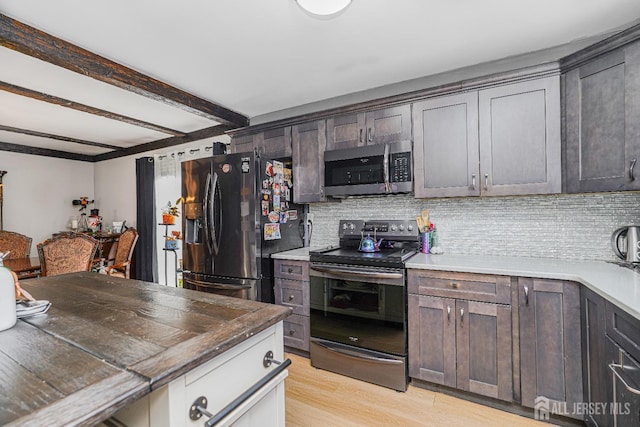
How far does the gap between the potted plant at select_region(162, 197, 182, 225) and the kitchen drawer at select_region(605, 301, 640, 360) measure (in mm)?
4518

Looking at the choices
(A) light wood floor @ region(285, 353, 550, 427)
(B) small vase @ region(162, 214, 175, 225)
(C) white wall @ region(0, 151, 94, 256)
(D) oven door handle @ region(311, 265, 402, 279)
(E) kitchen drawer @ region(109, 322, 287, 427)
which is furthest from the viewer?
(C) white wall @ region(0, 151, 94, 256)

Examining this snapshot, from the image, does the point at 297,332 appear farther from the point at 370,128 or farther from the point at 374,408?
the point at 370,128

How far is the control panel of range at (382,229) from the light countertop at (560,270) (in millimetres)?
240

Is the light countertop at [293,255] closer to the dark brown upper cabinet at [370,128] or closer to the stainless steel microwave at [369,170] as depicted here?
the stainless steel microwave at [369,170]

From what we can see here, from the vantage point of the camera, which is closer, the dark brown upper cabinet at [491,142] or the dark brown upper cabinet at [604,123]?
the dark brown upper cabinet at [604,123]

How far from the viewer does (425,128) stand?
2379 mm

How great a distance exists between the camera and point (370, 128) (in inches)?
103

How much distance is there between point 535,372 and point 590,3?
7.26 ft

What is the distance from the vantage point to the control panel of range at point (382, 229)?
267 centimetres

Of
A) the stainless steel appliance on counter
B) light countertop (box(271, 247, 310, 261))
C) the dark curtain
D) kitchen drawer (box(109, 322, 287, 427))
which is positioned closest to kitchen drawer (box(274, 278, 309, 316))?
light countertop (box(271, 247, 310, 261))

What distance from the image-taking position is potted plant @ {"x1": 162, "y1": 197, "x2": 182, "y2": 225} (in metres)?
4.32

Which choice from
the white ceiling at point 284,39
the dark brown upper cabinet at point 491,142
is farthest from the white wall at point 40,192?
the dark brown upper cabinet at point 491,142

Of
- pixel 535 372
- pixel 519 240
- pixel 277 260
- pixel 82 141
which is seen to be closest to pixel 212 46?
pixel 277 260

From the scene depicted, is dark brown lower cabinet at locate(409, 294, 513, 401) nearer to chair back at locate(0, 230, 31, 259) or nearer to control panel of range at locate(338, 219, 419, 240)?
control panel of range at locate(338, 219, 419, 240)
